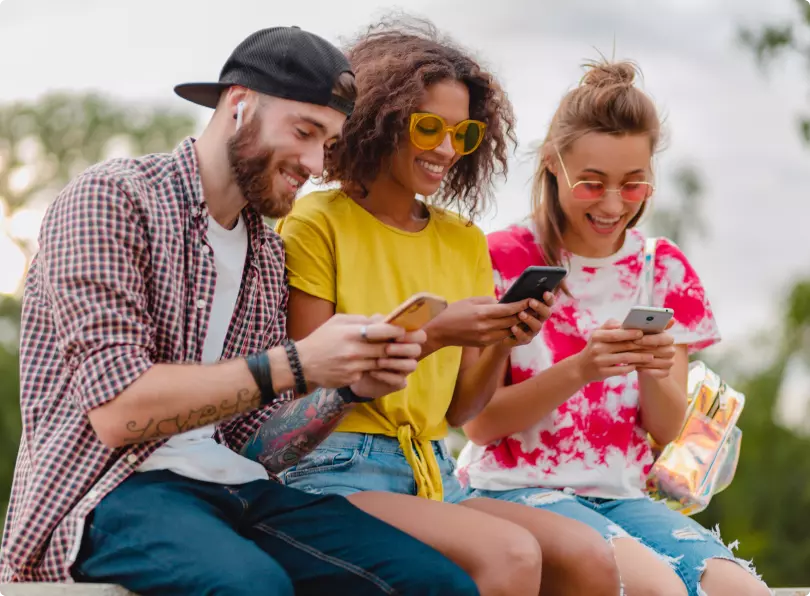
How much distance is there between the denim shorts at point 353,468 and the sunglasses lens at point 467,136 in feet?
3.33

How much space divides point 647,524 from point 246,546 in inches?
65.8

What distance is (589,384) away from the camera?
4.04 m

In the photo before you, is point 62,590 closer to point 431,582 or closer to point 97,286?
point 97,286

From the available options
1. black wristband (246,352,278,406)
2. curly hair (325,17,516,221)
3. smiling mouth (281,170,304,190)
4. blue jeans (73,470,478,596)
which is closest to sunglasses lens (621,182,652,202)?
curly hair (325,17,516,221)

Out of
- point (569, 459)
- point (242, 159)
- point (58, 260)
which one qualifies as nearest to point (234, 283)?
point (242, 159)

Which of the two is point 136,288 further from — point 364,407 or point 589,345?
point 589,345

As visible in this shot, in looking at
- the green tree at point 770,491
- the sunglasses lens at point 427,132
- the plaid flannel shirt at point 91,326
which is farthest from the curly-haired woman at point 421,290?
the green tree at point 770,491

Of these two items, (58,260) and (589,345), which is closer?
(58,260)

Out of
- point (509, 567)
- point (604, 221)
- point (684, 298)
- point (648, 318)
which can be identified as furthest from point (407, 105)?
point (509, 567)

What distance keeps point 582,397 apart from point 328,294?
1.10 m

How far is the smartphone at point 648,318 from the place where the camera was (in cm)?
359

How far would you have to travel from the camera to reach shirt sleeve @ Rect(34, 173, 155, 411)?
268 centimetres

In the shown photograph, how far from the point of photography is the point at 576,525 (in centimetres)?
336

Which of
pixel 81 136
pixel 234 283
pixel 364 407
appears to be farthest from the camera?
pixel 81 136
